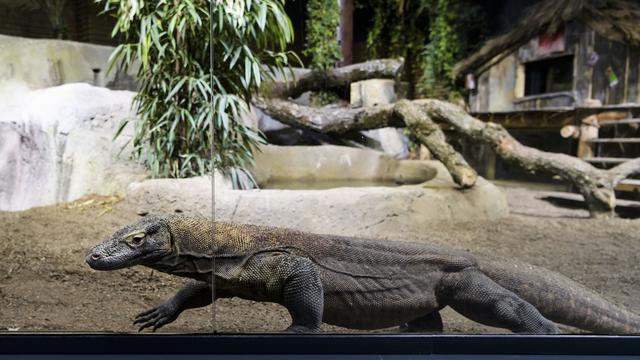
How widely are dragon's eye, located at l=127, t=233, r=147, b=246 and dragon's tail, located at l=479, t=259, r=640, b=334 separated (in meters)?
1.12

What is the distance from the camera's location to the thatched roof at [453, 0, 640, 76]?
177 cm

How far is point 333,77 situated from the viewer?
1811 mm

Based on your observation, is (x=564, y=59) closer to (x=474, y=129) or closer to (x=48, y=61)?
(x=474, y=129)

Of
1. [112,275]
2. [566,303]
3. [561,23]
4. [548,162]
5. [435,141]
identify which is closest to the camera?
[112,275]

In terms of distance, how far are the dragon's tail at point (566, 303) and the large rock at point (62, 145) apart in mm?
1367

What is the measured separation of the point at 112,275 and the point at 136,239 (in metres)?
0.25

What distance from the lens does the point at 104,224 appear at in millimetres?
1707

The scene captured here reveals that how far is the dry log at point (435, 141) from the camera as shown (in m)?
2.00

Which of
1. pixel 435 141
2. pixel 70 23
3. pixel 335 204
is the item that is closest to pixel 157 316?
pixel 335 204

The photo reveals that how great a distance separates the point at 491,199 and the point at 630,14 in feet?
2.72

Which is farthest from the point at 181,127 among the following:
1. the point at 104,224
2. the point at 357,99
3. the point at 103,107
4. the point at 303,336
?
the point at 303,336

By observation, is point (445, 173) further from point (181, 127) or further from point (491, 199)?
point (181, 127)

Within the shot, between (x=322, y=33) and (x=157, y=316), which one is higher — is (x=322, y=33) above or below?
above

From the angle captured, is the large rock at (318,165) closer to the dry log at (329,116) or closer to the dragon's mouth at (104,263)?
the dry log at (329,116)
